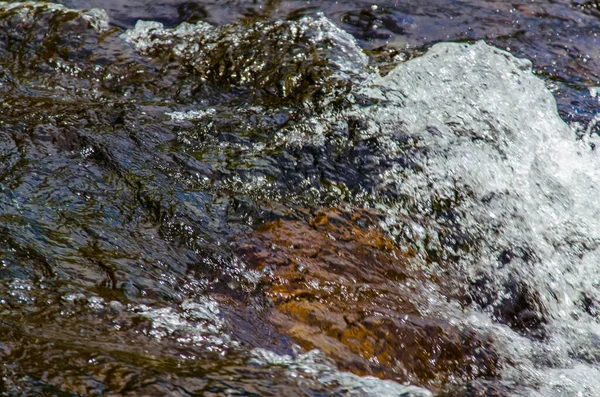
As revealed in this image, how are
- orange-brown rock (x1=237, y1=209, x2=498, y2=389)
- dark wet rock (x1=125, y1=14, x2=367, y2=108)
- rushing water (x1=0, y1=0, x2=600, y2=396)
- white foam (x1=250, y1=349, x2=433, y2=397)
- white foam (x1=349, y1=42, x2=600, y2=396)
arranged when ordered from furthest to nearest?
dark wet rock (x1=125, y1=14, x2=367, y2=108) → white foam (x1=349, y1=42, x2=600, y2=396) → orange-brown rock (x1=237, y1=209, x2=498, y2=389) → rushing water (x1=0, y1=0, x2=600, y2=396) → white foam (x1=250, y1=349, x2=433, y2=397)

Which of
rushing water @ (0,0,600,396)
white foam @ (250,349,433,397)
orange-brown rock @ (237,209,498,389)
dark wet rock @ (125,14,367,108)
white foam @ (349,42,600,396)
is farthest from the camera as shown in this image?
dark wet rock @ (125,14,367,108)

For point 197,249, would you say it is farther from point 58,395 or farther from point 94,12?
Result: point 94,12

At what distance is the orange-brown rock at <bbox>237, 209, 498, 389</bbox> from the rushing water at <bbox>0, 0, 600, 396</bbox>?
12mm

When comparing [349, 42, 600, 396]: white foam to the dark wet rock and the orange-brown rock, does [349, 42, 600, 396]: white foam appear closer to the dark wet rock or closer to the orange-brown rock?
the orange-brown rock

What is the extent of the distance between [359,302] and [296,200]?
954 millimetres

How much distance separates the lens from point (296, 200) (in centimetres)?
404

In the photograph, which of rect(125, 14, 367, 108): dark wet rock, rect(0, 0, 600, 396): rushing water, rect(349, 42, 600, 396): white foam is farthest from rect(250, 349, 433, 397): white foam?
rect(125, 14, 367, 108): dark wet rock

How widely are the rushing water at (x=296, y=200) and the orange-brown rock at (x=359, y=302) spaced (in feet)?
0.04

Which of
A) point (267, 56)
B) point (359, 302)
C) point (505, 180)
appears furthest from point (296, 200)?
point (267, 56)

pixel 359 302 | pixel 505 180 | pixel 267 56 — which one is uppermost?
pixel 267 56

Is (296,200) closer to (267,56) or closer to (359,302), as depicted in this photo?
(359,302)

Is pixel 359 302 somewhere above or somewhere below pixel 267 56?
below

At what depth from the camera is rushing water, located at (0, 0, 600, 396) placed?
2771mm

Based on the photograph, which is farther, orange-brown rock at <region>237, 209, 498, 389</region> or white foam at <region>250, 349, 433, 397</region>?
orange-brown rock at <region>237, 209, 498, 389</region>
